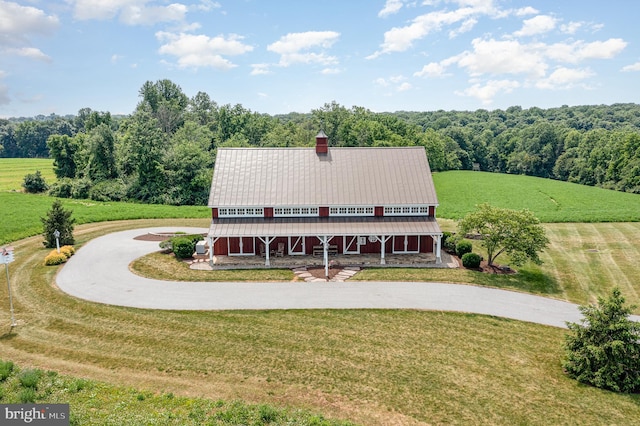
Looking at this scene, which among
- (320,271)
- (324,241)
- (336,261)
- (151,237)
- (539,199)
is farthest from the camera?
(539,199)

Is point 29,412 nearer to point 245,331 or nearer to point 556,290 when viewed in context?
point 245,331

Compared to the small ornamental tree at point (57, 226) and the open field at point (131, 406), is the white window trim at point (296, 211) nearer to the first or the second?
the small ornamental tree at point (57, 226)

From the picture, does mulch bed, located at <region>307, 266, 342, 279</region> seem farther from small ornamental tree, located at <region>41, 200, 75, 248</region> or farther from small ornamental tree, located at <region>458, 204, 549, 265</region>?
small ornamental tree, located at <region>41, 200, 75, 248</region>

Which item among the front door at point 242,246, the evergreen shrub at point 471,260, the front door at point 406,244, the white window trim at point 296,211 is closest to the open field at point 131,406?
the front door at point 242,246

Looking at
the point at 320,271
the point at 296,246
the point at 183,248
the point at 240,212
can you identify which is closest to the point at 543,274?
the point at 320,271

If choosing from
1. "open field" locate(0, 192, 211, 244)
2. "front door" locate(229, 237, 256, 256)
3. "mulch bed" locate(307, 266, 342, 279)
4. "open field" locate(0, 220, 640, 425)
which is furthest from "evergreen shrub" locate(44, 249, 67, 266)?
"mulch bed" locate(307, 266, 342, 279)

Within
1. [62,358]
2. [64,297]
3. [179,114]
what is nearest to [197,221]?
[64,297]

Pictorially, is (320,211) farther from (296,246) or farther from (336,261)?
(336,261)
